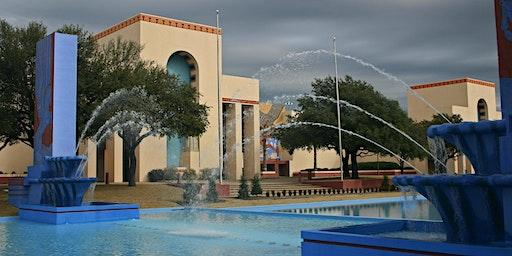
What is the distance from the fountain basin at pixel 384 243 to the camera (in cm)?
705

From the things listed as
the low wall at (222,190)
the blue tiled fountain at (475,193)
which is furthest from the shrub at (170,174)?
the blue tiled fountain at (475,193)

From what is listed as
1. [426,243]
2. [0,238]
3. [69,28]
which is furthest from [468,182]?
[69,28]

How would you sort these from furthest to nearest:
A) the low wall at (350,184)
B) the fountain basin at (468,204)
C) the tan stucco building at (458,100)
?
the tan stucco building at (458,100), the low wall at (350,184), the fountain basin at (468,204)

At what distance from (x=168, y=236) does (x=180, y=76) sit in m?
32.8

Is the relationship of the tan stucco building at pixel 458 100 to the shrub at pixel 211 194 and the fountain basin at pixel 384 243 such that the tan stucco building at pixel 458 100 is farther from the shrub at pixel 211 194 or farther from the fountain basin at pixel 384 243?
the fountain basin at pixel 384 243

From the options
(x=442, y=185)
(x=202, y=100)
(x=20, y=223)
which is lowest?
(x=20, y=223)

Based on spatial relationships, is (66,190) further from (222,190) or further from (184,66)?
(184,66)

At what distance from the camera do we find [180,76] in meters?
46.8

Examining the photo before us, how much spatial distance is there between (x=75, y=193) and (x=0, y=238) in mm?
5175

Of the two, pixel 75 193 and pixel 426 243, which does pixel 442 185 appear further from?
pixel 75 193

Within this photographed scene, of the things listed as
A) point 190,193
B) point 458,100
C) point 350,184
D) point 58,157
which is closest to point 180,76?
point 350,184

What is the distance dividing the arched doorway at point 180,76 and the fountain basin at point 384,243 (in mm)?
36484

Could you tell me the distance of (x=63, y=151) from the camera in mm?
21938

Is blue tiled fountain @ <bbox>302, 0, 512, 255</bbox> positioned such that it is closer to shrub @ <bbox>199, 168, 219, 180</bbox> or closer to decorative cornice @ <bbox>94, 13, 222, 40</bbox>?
shrub @ <bbox>199, 168, 219, 180</bbox>
